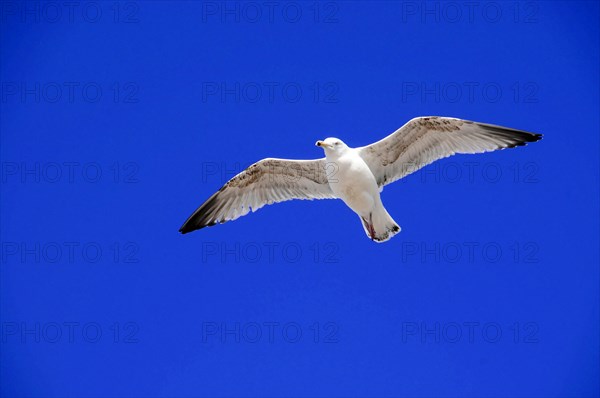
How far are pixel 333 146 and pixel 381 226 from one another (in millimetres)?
974

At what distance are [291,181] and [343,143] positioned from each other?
1.02 metres

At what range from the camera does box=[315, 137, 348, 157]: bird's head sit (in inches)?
324

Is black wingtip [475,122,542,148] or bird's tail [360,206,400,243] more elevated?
black wingtip [475,122,542,148]

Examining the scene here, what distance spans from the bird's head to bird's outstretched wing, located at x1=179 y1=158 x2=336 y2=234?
48 cm

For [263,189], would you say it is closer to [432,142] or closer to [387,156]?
[387,156]

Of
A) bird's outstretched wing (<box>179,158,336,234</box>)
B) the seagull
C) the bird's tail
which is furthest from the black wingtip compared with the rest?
bird's outstretched wing (<box>179,158,336,234</box>)

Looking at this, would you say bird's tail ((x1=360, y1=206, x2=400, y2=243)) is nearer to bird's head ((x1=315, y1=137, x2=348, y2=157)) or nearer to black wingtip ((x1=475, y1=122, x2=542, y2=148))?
bird's head ((x1=315, y1=137, x2=348, y2=157))

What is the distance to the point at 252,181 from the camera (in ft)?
30.0

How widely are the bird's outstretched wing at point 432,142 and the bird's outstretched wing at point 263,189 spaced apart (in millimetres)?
692

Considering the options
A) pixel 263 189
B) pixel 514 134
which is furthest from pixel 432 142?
pixel 263 189

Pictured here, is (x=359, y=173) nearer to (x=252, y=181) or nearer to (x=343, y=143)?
(x=343, y=143)

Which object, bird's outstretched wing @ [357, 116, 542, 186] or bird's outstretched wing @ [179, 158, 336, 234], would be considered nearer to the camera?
bird's outstretched wing @ [357, 116, 542, 186]

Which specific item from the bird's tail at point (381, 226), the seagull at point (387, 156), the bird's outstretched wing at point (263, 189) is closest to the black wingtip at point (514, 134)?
the seagull at point (387, 156)

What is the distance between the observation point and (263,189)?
921cm
